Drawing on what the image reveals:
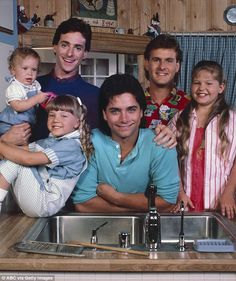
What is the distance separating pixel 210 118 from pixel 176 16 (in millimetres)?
3731

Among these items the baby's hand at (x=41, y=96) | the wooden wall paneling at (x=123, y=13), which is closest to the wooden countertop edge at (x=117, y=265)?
the baby's hand at (x=41, y=96)

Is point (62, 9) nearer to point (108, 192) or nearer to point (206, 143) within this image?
point (206, 143)

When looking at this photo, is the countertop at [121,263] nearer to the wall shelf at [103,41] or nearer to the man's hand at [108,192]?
the man's hand at [108,192]

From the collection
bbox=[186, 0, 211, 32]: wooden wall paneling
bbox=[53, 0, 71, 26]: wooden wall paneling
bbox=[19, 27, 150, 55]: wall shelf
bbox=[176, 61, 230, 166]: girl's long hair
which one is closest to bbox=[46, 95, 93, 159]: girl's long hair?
bbox=[176, 61, 230, 166]: girl's long hair

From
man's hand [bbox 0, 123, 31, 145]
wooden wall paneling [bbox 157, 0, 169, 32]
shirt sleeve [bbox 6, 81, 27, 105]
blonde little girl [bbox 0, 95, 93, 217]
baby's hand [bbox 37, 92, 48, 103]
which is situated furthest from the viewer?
wooden wall paneling [bbox 157, 0, 169, 32]

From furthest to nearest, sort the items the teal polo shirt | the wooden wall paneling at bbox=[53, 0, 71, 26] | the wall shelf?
the wooden wall paneling at bbox=[53, 0, 71, 26] < the wall shelf < the teal polo shirt

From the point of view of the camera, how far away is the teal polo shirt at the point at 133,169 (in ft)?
6.48

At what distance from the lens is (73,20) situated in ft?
7.86

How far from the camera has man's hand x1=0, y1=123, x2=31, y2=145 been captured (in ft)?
7.05

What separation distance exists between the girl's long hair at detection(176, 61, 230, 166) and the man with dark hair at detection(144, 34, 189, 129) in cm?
15

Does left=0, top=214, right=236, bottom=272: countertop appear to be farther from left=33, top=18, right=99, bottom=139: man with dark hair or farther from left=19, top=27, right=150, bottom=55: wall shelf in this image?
left=19, top=27, right=150, bottom=55: wall shelf

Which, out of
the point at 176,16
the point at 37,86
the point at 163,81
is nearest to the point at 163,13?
the point at 176,16

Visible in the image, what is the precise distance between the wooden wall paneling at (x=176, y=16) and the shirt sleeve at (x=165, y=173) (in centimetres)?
402

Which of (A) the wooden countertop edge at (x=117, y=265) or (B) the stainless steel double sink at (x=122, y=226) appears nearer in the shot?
(A) the wooden countertop edge at (x=117, y=265)
